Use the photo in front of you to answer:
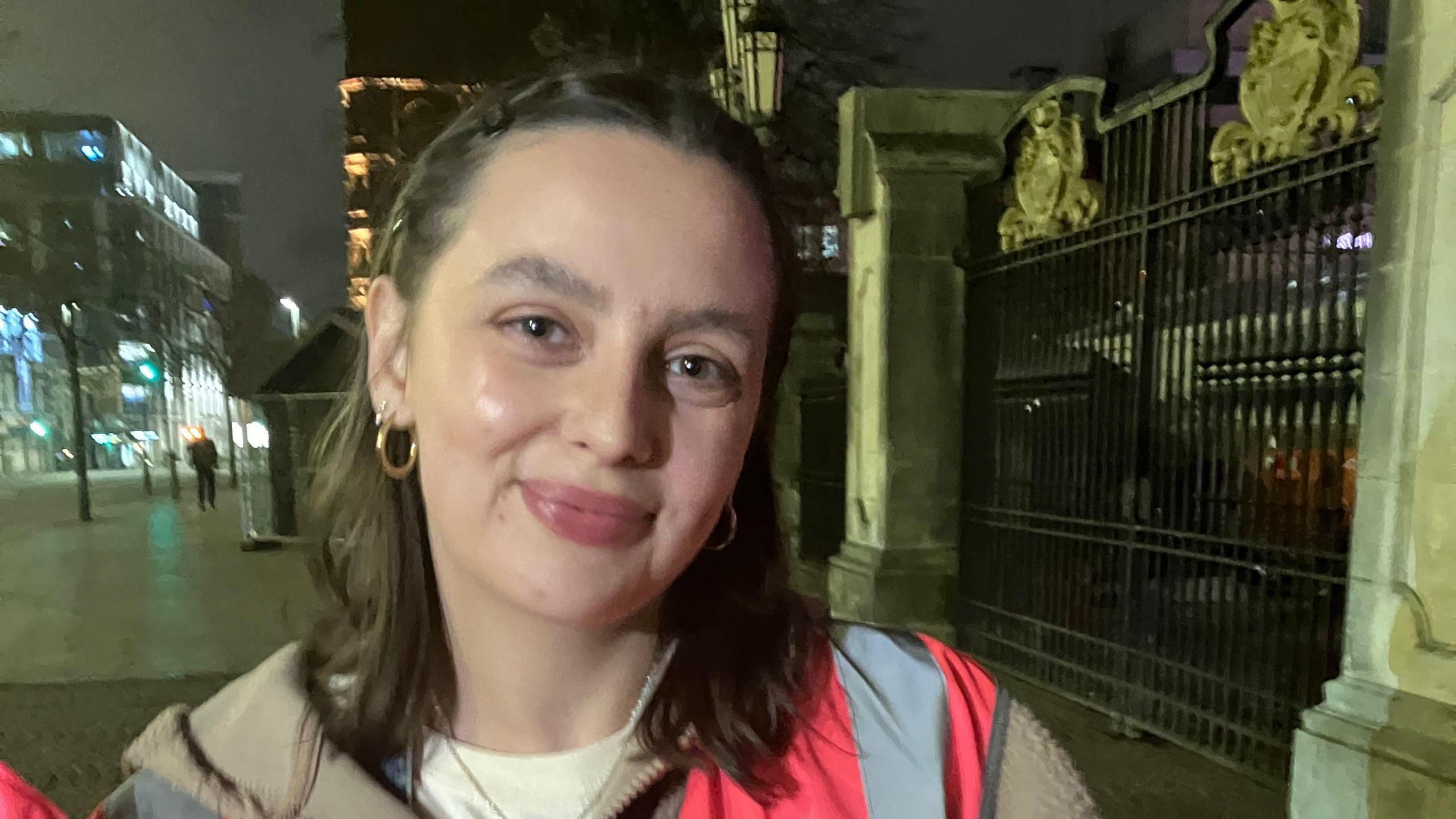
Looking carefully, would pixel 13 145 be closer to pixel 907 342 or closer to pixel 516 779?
pixel 516 779

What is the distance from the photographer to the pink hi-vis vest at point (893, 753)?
0.91m

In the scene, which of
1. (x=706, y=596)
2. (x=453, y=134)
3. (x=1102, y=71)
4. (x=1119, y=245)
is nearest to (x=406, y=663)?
(x=706, y=596)

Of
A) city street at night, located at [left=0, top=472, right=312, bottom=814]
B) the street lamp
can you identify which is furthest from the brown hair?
city street at night, located at [left=0, top=472, right=312, bottom=814]

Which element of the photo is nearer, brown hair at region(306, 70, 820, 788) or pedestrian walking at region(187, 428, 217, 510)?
brown hair at region(306, 70, 820, 788)

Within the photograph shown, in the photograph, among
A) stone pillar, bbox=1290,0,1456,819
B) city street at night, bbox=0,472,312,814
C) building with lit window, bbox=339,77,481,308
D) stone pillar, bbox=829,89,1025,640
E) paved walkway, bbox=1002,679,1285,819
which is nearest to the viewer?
building with lit window, bbox=339,77,481,308

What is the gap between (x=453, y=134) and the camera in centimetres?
97

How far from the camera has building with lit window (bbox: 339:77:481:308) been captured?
1.22 metres

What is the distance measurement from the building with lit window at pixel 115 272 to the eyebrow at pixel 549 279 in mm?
2578

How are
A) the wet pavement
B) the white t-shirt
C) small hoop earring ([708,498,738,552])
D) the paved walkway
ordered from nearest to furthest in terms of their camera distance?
the white t-shirt < small hoop earring ([708,498,738,552]) < the paved walkway < the wet pavement

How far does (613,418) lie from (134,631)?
3.62 m

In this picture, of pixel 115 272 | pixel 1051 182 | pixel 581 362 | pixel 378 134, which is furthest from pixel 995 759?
pixel 115 272

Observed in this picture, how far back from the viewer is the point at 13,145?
2512mm

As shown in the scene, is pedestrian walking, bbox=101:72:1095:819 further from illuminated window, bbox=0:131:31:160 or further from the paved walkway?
illuminated window, bbox=0:131:31:160

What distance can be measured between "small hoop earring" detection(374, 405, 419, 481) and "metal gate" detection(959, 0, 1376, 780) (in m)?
2.61
